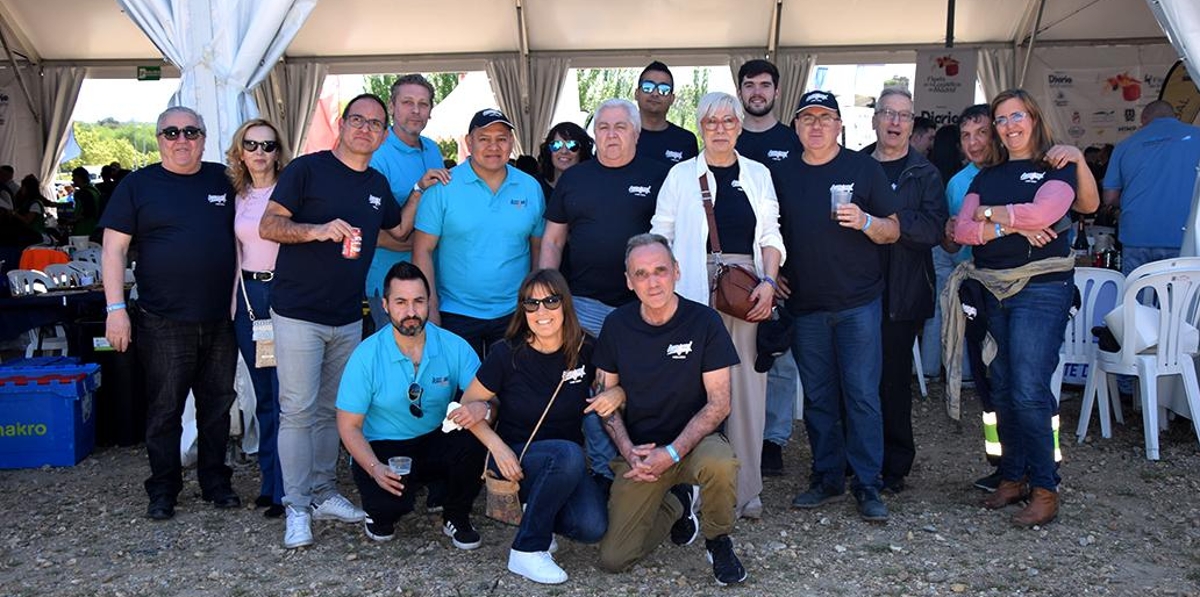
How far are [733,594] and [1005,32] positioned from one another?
10868 mm

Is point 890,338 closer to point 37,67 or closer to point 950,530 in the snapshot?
point 950,530

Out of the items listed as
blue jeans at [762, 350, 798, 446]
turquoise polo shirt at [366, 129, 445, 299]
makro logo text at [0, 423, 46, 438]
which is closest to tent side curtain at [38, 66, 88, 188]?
makro logo text at [0, 423, 46, 438]

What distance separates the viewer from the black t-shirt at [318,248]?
11.9 feet

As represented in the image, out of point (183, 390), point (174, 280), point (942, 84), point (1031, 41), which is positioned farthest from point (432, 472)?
point (1031, 41)

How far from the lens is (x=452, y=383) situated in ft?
12.1

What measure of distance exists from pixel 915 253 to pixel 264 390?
2740 mm

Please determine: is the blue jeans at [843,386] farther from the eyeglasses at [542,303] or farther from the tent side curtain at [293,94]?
the tent side curtain at [293,94]

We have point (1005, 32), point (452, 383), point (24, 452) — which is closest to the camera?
point (452, 383)

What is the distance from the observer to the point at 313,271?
3631 millimetres

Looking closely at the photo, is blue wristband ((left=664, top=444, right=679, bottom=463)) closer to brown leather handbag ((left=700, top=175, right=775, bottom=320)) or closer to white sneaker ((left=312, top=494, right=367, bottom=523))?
brown leather handbag ((left=700, top=175, right=775, bottom=320))

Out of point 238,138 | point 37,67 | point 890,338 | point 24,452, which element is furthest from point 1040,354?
point 37,67

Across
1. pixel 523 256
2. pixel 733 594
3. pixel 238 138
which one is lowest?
pixel 733 594

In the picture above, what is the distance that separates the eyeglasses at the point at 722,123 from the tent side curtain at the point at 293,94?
33.4ft

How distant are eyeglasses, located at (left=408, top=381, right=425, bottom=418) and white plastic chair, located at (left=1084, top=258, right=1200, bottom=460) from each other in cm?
338
